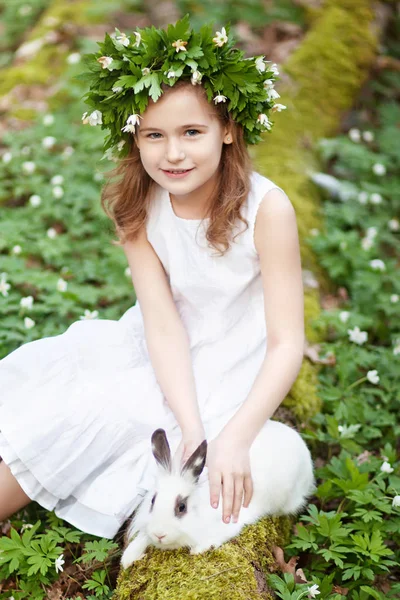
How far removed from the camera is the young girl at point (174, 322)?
2.33 metres

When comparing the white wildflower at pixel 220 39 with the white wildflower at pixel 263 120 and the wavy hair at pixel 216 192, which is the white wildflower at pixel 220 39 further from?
the white wildflower at pixel 263 120

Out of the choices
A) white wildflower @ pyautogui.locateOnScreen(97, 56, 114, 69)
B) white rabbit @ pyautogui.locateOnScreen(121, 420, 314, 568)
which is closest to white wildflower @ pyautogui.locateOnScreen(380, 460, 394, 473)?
white rabbit @ pyautogui.locateOnScreen(121, 420, 314, 568)

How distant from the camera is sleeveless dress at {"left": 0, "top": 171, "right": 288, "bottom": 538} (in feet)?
8.14

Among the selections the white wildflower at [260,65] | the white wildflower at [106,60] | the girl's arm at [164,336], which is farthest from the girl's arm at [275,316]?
the white wildflower at [106,60]

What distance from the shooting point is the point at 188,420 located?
2453 millimetres

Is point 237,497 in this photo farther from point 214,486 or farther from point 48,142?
point 48,142

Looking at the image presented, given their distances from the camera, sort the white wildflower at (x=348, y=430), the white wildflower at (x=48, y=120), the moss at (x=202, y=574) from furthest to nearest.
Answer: the white wildflower at (x=48, y=120) → the white wildflower at (x=348, y=430) → the moss at (x=202, y=574)

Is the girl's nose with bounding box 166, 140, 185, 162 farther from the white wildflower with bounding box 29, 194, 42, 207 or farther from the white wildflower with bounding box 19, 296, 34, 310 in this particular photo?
the white wildflower with bounding box 29, 194, 42, 207

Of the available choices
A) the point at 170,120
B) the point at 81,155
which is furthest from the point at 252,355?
the point at 81,155

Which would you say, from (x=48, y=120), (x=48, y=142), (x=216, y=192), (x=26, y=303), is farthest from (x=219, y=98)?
(x=48, y=120)

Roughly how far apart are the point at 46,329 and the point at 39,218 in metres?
1.17

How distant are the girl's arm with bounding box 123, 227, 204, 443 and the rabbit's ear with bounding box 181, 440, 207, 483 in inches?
13.0

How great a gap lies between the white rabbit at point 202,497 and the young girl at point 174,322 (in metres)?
0.08

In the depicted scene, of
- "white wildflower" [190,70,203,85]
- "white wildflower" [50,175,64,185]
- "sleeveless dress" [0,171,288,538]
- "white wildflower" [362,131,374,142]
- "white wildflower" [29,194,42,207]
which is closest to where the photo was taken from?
"white wildflower" [190,70,203,85]
